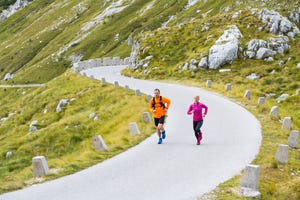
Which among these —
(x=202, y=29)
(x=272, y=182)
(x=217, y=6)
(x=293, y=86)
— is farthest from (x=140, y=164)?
(x=217, y=6)

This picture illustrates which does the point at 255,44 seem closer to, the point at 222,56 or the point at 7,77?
the point at 222,56

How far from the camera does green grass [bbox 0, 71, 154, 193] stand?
15.3 metres

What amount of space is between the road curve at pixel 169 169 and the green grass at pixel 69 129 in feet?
2.89

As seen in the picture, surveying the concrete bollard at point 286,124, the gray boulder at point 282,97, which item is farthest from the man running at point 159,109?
the gray boulder at point 282,97

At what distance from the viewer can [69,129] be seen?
2894 centimetres

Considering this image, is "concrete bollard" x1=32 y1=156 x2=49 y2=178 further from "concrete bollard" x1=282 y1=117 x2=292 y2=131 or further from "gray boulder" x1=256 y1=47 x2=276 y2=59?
"gray boulder" x1=256 y1=47 x2=276 y2=59

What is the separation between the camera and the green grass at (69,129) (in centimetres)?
1529

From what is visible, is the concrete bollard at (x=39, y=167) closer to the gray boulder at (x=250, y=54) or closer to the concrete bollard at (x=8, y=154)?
the concrete bollard at (x=8, y=154)

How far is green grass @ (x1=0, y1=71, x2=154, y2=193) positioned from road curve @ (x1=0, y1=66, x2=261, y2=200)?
0.88 meters

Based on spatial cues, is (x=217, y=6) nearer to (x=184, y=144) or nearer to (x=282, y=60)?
(x=282, y=60)

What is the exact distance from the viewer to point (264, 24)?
44.5 metres

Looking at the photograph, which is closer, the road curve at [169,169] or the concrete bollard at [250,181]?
the concrete bollard at [250,181]

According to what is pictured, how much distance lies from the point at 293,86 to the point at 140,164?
23.7m

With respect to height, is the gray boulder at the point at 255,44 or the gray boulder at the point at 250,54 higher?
the gray boulder at the point at 255,44
